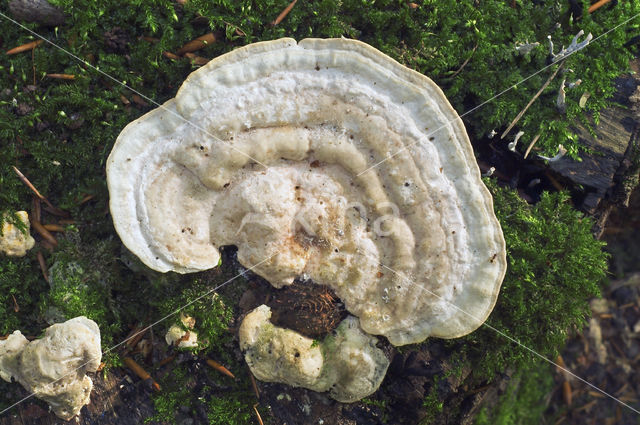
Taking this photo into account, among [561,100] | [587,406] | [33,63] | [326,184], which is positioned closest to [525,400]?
[587,406]

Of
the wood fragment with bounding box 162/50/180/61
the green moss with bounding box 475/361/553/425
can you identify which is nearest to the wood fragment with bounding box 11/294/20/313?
the wood fragment with bounding box 162/50/180/61

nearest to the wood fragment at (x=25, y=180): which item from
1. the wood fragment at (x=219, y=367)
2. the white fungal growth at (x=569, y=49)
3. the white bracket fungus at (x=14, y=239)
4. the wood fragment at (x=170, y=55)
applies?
the white bracket fungus at (x=14, y=239)

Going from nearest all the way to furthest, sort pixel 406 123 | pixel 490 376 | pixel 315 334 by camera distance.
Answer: pixel 406 123, pixel 315 334, pixel 490 376

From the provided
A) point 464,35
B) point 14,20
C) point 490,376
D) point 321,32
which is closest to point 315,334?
point 490,376

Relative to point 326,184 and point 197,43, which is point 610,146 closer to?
point 326,184

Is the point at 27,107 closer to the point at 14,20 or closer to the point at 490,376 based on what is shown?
the point at 14,20

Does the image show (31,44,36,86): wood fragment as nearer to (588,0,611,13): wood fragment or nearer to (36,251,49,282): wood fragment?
(36,251,49,282): wood fragment
